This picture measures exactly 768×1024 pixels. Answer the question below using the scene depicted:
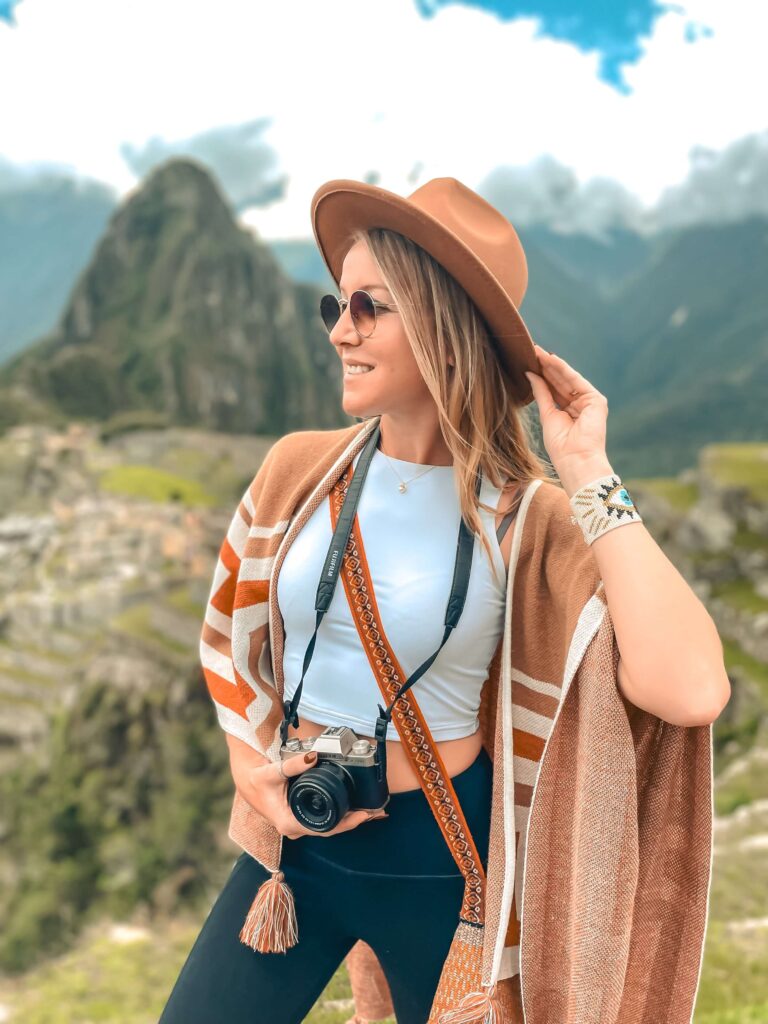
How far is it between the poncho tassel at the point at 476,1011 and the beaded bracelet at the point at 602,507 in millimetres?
729

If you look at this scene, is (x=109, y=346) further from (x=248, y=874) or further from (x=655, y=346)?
(x=248, y=874)

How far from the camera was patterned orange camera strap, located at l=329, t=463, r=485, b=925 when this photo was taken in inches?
55.1

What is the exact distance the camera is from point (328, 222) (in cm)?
148

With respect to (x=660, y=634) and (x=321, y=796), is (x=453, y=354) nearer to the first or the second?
(x=660, y=634)

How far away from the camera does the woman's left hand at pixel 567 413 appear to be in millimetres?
1315

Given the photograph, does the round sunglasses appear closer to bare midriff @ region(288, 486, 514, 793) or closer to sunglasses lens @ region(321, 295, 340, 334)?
sunglasses lens @ region(321, 295, 340, 334)

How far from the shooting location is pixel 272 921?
141 centimetres

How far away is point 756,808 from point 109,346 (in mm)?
95800

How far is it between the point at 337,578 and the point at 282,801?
372 mm

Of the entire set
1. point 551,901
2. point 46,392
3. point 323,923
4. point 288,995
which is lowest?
point 288,995

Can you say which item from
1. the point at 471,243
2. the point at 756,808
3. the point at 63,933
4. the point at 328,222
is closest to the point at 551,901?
the point at 471,243

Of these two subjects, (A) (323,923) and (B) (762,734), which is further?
(B) (762,734)

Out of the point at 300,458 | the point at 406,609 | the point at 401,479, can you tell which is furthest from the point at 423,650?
the point at 300,458

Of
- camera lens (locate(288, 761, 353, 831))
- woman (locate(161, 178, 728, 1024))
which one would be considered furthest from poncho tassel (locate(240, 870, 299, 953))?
camera lens (locate(288, 761, 353, 831))
